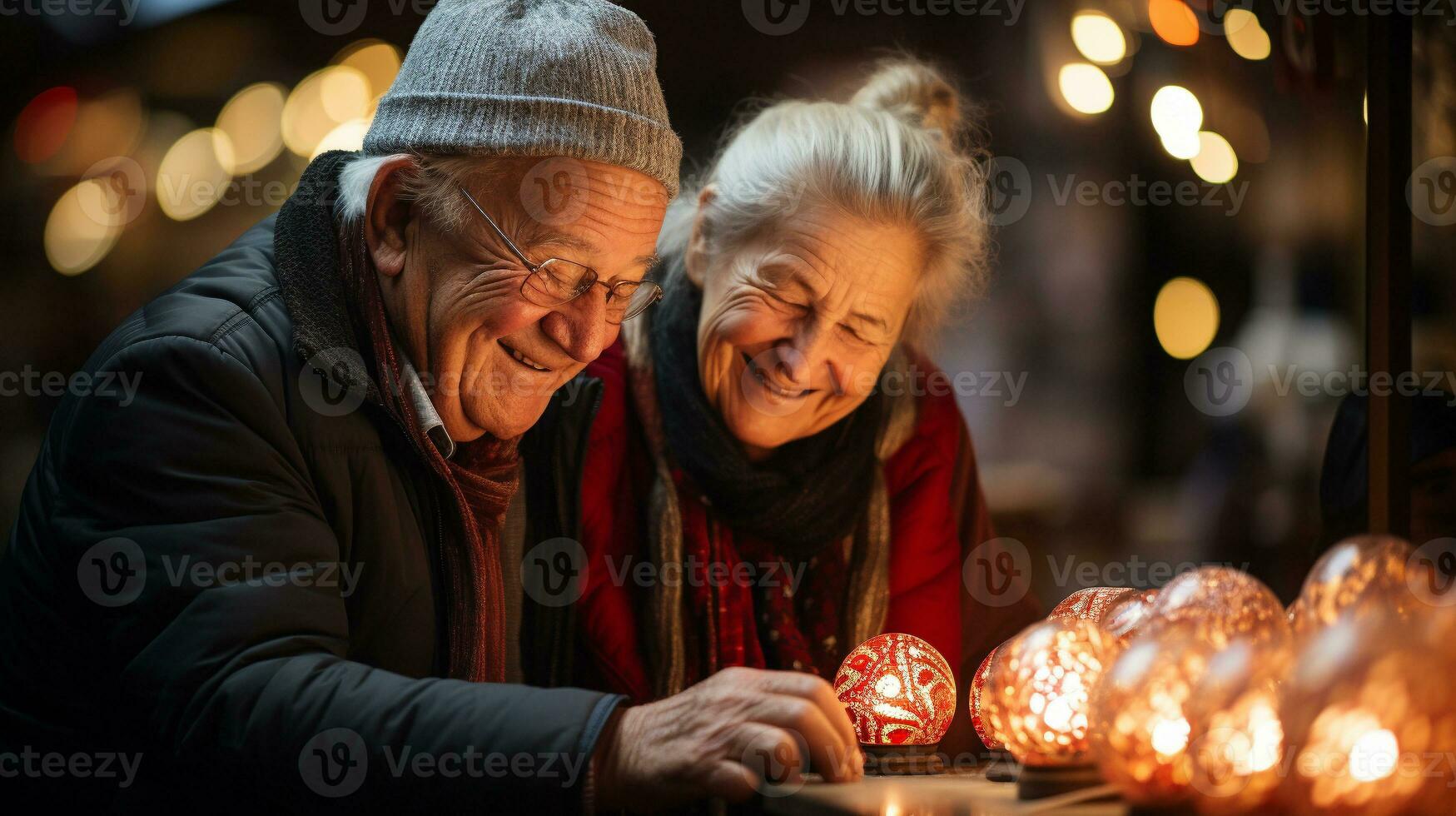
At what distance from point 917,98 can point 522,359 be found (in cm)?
108

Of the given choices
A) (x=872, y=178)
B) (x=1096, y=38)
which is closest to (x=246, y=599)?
(x=872, y=178)

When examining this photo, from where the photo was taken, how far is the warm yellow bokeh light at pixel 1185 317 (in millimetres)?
4004

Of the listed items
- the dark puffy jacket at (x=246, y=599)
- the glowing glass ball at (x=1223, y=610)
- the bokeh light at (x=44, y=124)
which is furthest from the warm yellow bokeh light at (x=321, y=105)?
the glowing glass ball at (x=1223, y=610)

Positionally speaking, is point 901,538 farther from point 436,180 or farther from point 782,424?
point 436,180

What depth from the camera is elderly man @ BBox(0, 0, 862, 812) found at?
51.1 inches

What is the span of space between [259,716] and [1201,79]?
3410mm

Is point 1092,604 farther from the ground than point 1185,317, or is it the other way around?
point 1185,317

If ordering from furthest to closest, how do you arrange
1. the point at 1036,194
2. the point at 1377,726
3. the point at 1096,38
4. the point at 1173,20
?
the point at 1036,194
the point at 1096,38
the point at 1173,20
the point at 1377,726

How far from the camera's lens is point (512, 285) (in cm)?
167

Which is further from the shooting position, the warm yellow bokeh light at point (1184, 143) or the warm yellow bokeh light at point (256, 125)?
the warm yellow bokeh light at point (256, 125)

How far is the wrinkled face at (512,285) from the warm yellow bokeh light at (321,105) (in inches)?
75.8

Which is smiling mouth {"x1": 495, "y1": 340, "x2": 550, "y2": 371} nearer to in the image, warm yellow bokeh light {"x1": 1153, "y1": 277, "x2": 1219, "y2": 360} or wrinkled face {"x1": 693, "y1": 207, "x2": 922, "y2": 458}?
wrinkled face {"x1": 693, "y1": 207, "x2": 922, "y2": 458}

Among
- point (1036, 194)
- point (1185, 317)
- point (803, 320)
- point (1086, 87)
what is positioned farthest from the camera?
point (1036, 194)

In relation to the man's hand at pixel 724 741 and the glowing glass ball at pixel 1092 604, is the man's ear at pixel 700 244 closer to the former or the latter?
the glowing glass ball at pixel 1092 604
